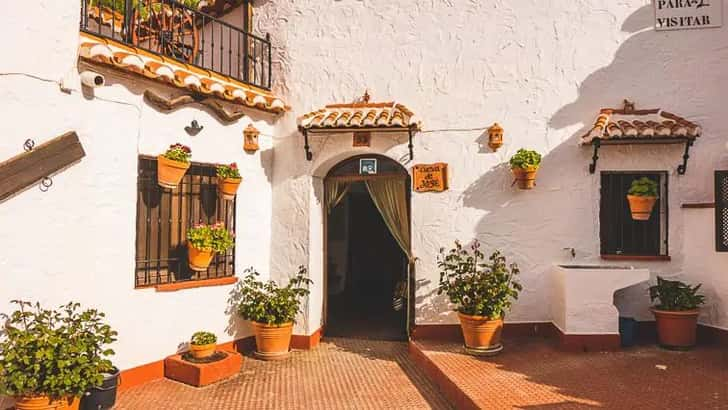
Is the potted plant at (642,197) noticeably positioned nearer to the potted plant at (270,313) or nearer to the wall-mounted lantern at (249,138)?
the potted plant at (270,313)

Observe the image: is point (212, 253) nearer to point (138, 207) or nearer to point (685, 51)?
point (138, 207)

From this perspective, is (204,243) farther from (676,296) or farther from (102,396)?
(676,296)

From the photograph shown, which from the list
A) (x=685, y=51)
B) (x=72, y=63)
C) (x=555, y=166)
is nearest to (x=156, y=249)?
(x=72, y=63)

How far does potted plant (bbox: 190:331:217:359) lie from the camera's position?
5.82 m

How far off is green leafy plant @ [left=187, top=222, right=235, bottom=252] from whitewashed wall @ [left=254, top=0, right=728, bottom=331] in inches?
49.5

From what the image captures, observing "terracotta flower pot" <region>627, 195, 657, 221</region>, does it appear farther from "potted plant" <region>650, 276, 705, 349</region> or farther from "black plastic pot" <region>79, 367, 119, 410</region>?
"black plastic pot" <region>79, 367, 119, 410</region>

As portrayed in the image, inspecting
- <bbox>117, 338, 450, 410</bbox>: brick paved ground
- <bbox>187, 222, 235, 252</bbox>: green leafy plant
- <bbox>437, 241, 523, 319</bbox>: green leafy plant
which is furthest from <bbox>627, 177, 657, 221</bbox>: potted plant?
<bbox>187, 222, 235, 252</bbox>: green leafy plant

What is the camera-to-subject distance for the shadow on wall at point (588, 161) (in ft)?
22.3

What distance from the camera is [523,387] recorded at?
193 inches

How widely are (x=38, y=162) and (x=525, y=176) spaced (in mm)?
5770

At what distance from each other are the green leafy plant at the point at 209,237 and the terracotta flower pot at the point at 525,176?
4031 millimetres

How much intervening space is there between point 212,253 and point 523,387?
3958 mm

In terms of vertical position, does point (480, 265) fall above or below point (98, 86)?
below

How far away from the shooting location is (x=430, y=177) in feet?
23.0
